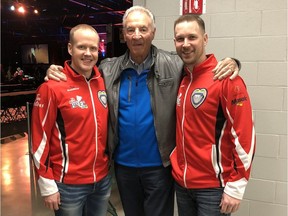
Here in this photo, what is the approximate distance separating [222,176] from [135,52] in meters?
0.91

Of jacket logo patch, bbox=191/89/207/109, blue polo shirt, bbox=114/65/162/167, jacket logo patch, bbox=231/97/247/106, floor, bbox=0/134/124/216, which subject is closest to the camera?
jacket logo patch, bbox=231/97/247/106

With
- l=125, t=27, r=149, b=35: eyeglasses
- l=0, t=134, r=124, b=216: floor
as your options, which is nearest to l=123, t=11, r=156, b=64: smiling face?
l=125, t=27, r=149, b=35: eyeglasses

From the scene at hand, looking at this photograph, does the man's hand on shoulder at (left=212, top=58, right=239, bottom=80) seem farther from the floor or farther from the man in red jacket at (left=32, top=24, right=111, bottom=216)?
the floor

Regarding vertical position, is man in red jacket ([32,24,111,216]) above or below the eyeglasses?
below

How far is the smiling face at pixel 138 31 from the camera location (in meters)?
1.86

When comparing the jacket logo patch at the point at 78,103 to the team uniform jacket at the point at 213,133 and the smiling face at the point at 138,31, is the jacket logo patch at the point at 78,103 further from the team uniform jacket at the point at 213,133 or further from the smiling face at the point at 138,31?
the team uniform jacket at the point at 213,133

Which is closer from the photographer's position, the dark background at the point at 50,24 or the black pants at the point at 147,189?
the black pants at the point at 147,189

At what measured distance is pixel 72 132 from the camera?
1.76 meters

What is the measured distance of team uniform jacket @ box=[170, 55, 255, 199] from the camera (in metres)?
1.56

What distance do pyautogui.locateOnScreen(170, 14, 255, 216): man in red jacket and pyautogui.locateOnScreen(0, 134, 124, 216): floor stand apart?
162cm

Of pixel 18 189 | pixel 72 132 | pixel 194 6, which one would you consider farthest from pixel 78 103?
pixel 18 189

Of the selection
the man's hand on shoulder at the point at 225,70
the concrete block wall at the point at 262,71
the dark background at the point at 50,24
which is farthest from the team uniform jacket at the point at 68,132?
the dark background at the point at 50,24

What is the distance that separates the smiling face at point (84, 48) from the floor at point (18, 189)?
1.40m

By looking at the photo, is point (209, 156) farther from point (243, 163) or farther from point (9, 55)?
point (9, 55)
